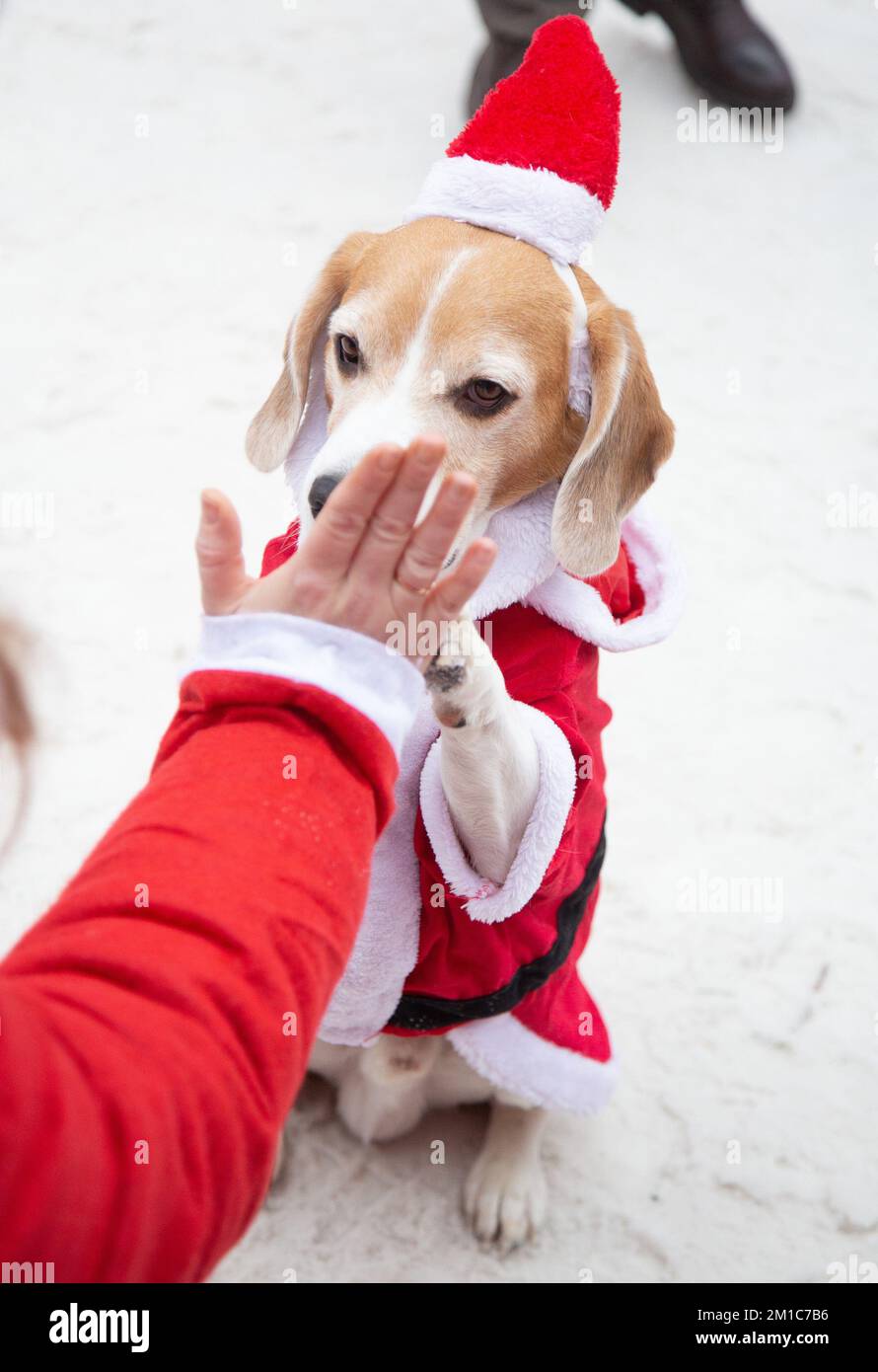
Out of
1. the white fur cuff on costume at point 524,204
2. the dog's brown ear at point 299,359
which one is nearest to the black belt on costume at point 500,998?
the dog's brown ear at point 299,359

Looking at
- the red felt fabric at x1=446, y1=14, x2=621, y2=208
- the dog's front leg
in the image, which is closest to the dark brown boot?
the red felt fabric at x1=446, y1=14, x2=621, y2=208

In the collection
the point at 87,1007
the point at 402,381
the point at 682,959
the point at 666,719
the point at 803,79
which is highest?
the point at 803,79

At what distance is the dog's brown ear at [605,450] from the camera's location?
1.23 metres

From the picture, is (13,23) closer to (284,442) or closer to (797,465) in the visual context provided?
(797,465)

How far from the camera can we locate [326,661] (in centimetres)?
79

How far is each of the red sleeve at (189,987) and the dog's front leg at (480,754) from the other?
19cm

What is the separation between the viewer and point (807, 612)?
8.51ft

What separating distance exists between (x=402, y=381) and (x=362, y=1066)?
3.15ft

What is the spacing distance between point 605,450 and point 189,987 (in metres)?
0.81

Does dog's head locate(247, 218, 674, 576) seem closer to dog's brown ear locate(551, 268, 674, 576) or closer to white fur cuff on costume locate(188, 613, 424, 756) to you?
dog's brown ear locate(551, 268, 674, 576)

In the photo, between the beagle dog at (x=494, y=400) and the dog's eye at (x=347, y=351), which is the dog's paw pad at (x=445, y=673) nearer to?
the beagle dog at (x=494, y=400)

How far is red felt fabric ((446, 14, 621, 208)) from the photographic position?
1257 millimetres

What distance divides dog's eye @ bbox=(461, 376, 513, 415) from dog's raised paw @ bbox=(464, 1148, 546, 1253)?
1.12 metres

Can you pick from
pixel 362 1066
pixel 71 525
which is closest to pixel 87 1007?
pixel 362 1066
